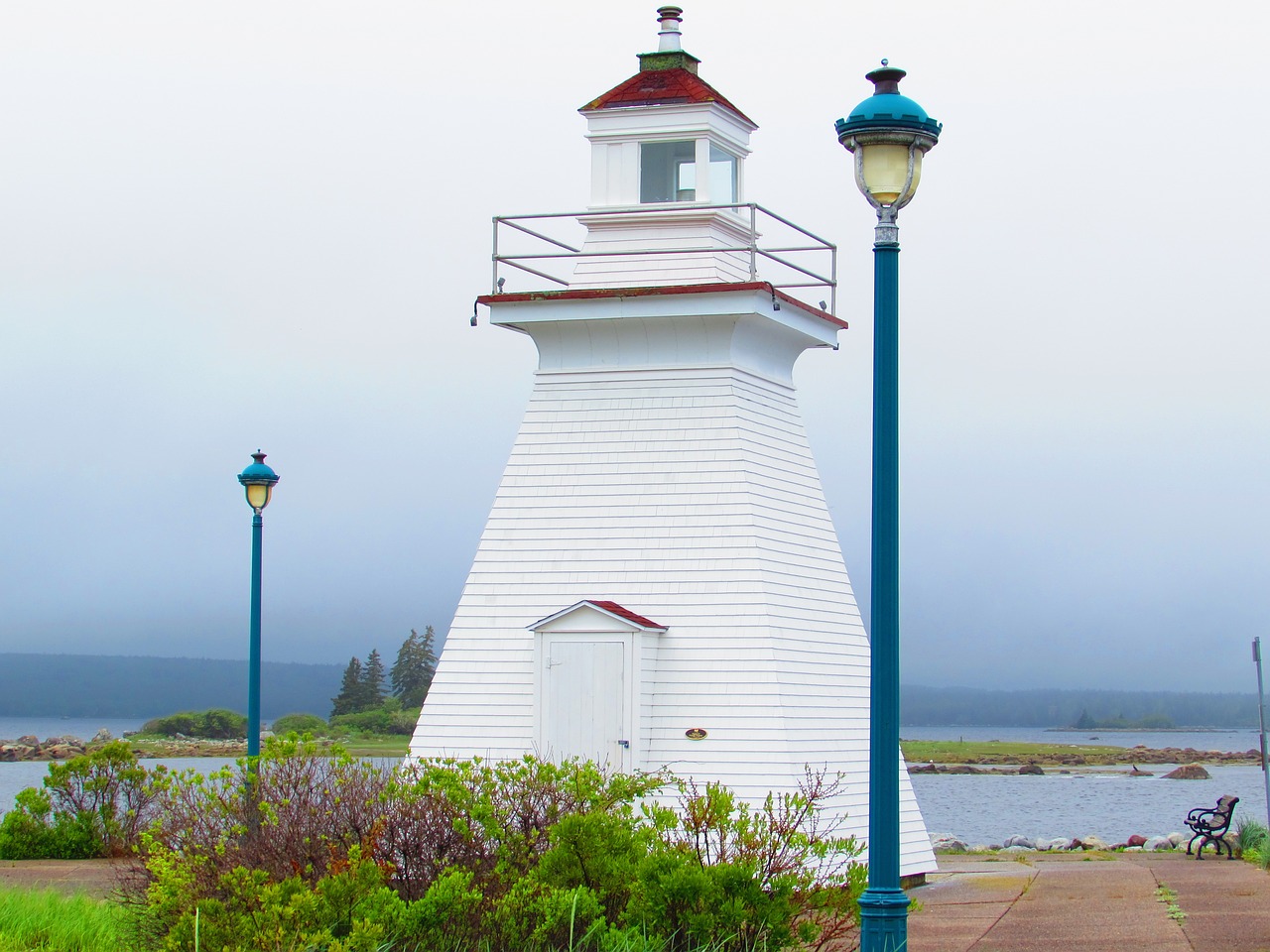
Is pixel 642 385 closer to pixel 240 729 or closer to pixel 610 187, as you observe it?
pixel 610 187

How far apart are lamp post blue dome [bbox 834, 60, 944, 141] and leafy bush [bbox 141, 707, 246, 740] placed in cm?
4447

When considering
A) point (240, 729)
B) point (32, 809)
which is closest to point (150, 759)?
point (240, 729)

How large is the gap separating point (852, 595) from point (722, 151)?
4961mm

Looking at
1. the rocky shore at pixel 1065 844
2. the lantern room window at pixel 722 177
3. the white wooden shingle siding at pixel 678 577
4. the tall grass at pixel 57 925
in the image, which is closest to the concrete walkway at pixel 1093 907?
the white wooden shingle siding at pixel 678 577

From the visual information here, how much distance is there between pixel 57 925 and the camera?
37.4 feet

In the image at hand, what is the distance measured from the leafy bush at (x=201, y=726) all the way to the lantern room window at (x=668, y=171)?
3644cm

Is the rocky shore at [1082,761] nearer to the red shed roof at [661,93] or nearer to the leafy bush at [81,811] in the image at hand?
the leafy bush at [81,811]

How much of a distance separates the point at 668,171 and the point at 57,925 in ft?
32.8

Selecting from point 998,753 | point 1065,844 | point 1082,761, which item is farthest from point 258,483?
point 998,753

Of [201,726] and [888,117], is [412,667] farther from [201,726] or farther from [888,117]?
[888,117]

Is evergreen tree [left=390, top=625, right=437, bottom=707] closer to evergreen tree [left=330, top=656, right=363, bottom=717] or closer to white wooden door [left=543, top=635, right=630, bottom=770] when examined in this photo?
evergreen tree [left=330, top=656, right=363, bottom=717]

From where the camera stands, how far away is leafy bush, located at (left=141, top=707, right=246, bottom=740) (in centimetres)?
5153

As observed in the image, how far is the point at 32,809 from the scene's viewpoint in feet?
63.1

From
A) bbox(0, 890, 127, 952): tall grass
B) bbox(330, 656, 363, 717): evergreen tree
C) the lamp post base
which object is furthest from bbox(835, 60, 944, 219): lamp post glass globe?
bbox(330, 656, 363, 717): evergreen tree
